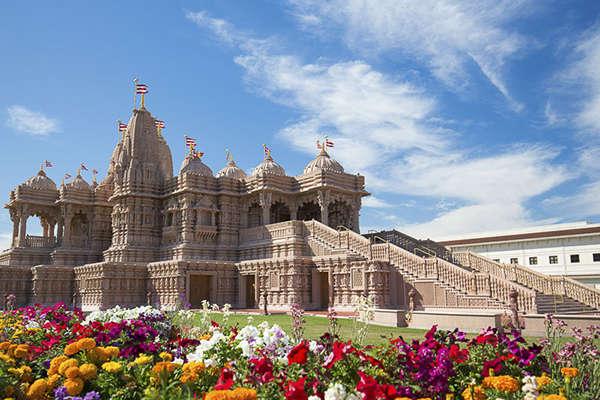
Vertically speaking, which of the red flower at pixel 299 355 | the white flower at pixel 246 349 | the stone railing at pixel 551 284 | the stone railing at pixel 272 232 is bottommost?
the white flower at pixel 246 349

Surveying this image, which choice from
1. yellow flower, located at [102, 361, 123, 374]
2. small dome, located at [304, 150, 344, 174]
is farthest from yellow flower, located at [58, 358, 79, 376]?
small dome, located at [304, 150, 344, 174]

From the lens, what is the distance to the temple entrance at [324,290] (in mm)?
30531

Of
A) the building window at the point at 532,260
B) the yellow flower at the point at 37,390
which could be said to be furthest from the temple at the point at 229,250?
the yellow flower at the point at 37,390

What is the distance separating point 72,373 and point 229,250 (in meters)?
31.5

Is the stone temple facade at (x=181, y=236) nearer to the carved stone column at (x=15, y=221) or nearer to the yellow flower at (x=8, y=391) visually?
the carved stone column at (x=15, y=221)

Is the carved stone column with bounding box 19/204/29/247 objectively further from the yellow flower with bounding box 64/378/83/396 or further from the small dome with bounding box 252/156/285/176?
the yellow flower with bounding box 64/378/83/396

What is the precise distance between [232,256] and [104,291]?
9093mm

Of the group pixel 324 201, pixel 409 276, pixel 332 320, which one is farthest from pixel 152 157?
pixel 332 320

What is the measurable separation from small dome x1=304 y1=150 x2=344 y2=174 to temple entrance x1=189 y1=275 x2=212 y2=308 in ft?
34.6

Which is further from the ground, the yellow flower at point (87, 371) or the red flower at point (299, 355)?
the red flower at point (299, 355)

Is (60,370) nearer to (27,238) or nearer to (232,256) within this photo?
(232,256)

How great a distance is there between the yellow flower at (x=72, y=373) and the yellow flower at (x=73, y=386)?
0.14 feet

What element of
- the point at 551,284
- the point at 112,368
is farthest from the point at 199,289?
the point at 112,368

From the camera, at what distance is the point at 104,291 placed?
35.2m
